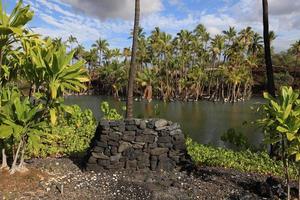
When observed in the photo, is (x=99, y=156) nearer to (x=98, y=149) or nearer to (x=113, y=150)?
(x=98, y=149)

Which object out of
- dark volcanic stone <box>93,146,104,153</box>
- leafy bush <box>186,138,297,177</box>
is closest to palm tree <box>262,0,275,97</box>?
leafy bush <box>186,138,297,177</box>

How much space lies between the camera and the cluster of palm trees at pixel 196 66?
2601 inches

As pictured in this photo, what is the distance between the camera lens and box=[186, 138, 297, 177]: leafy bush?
35.2ft

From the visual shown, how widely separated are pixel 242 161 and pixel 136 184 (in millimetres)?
3937

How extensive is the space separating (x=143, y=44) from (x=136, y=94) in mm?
10100

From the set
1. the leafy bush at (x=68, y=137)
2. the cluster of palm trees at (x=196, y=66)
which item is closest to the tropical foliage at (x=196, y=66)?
the cluster of palm trees at (x=196, y=66)

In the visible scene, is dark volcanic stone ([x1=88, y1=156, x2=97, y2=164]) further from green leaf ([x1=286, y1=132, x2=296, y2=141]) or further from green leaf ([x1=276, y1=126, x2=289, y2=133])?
green leaf ([x1=286, y1=132, x2=296, y2=141])

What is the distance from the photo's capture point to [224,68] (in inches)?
2594

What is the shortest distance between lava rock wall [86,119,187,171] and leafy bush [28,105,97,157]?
3.79ft

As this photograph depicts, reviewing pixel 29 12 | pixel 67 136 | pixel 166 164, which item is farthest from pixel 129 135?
pixel 67 136

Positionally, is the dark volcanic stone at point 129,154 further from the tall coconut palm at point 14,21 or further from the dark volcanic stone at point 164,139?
the tall coconut palm at point 14,21

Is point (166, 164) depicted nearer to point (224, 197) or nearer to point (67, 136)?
point (224, 197)

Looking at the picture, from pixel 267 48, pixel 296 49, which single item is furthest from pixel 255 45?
pixel 267 48

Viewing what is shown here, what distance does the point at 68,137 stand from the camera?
14.9m
